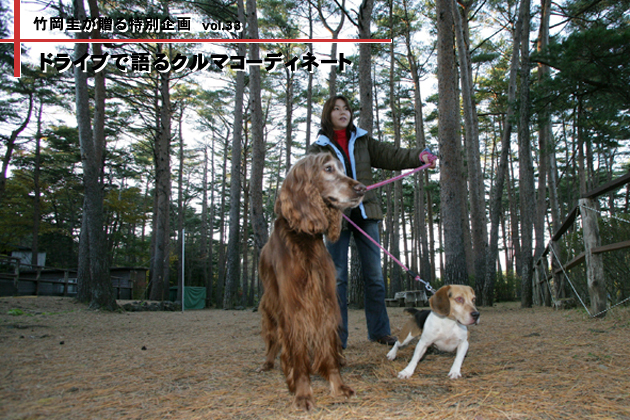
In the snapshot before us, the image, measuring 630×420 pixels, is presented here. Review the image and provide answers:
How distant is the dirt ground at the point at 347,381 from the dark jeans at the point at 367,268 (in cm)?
30

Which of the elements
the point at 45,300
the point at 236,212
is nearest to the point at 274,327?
the point at 45,300

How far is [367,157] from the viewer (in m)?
3.31

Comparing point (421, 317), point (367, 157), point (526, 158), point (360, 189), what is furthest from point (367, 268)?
point (526, 158)

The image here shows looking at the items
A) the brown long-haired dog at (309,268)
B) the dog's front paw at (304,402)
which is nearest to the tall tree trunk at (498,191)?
the brown long-haired dog at (309,268)

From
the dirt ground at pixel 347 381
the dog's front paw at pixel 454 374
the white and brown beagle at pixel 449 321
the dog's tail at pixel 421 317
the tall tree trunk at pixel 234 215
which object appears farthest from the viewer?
the tall tree trunk at pixel 234 215

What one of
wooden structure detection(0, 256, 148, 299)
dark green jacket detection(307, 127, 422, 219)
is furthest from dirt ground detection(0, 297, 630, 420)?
wooden structure detection(0, 256, 148, 299)

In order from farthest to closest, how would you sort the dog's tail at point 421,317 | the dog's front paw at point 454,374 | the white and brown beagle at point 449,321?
the dog's tail at point 421,317
the white and brown beagle at point 449,321
the dog's front paw at point 454,374

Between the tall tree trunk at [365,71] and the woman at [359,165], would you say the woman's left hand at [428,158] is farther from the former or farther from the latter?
the tall tree trunk at [365,71]

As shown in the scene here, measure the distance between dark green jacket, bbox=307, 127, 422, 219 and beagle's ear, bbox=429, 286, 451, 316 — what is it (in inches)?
33.9

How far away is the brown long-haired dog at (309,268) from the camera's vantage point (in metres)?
2.10

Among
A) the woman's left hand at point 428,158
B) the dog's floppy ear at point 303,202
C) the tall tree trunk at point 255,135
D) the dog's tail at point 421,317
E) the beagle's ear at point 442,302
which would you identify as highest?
the tall tree trunk at point 255,135

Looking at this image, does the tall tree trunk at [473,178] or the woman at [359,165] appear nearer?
the woman at [359,165]

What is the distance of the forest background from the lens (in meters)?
7.27

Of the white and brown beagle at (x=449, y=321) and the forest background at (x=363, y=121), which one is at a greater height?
the forest background at (x=363, y=121)
